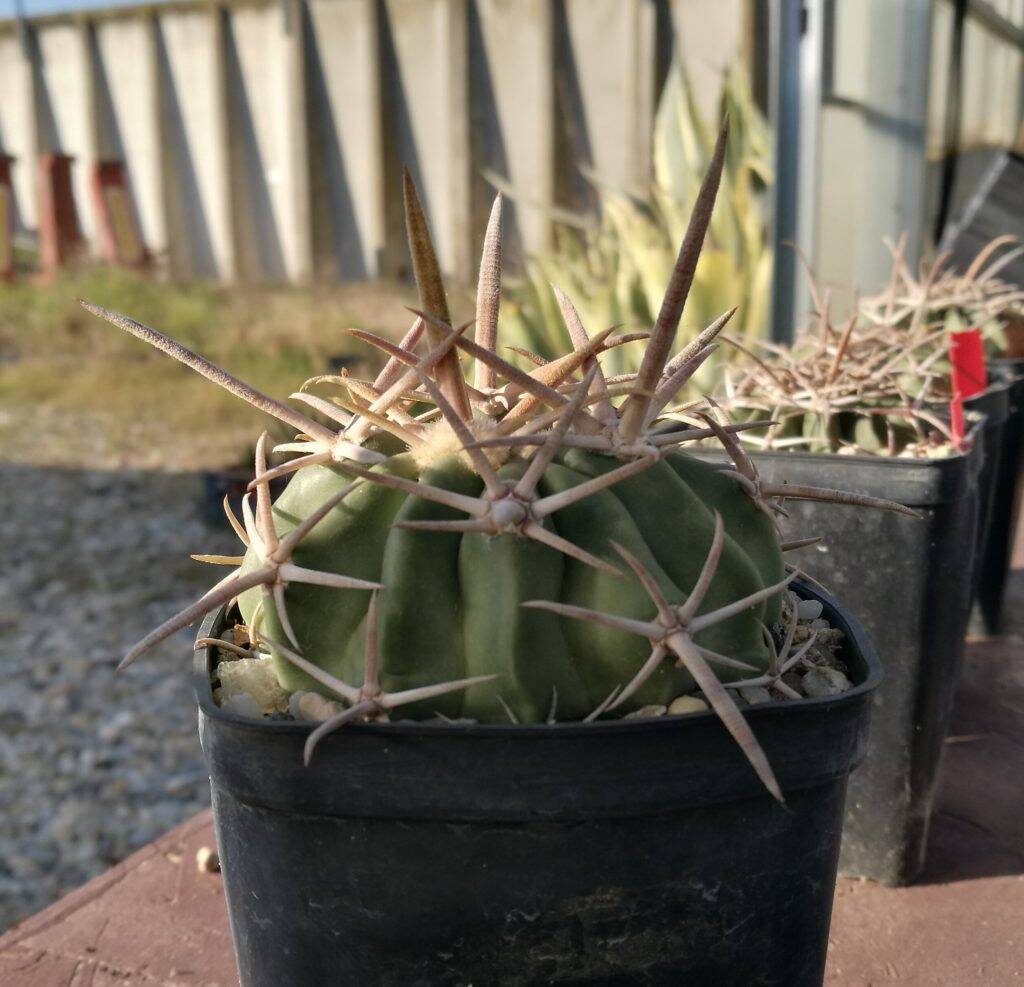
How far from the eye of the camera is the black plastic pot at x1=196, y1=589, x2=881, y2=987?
0.65 meters

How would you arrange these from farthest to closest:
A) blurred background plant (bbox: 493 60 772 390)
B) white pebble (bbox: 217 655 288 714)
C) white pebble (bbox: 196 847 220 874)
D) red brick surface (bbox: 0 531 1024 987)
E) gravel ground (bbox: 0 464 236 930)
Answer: blurred background plant (bbox: 493 60 772 390) → gravel ground (bbox: 0 464 236 930) → white pebble (bbox: 196 847 220 874) → red brick surface (bbox: 0 531 1024 987) → white pebble (bbox: 217 655 288 714)

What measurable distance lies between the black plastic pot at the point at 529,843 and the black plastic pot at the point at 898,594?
54 centimetres

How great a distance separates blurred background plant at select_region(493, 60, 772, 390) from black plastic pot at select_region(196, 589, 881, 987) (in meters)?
1.86

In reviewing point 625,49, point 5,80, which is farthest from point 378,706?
point 5,80

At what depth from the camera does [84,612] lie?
331 centimetres

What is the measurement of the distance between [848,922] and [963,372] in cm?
66

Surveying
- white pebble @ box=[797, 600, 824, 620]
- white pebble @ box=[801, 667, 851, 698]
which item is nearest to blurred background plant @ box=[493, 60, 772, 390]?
white pebble @ box=[797, 600, 824, 620]

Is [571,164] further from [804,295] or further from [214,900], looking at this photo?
[214,900]

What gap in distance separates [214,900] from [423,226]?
968mm

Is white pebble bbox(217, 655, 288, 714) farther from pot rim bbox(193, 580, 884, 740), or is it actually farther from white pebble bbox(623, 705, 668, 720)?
white pebble bbox(623, 705, 668, 720)

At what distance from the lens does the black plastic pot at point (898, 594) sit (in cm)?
122

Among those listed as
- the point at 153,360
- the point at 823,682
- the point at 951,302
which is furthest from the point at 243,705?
the point at 153,360

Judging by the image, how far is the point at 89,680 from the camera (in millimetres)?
2869

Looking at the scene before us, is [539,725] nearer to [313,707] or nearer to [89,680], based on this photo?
[313,707]
